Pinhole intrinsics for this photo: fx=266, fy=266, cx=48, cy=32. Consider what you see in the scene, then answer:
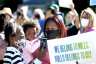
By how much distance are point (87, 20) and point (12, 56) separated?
1.60 feet

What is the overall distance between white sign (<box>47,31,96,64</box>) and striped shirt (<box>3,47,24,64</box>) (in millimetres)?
185

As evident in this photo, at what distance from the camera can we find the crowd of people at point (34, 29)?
154cm

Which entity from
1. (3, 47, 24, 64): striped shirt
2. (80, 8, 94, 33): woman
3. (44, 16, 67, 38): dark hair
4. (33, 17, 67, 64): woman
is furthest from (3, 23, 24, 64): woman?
(80, 8, 94, 33): woman

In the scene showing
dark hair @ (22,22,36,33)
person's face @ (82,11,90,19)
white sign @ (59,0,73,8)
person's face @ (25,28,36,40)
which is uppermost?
white sign @ (59,0,73,8)

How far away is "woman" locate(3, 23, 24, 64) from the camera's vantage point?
1.57m

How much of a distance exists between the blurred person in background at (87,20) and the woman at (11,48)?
40cm

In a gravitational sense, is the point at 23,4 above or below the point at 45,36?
above

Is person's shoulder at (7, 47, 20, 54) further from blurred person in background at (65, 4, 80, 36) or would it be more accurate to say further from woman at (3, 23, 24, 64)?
blurred person in background at (65, 4, 80, 36)

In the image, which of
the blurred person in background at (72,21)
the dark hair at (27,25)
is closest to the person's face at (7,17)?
the dark hair at (27,25)

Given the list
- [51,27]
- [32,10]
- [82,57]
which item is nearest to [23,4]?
[32,10]

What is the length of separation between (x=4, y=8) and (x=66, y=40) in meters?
0.41

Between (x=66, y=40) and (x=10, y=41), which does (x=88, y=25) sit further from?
(x=10, y=41)

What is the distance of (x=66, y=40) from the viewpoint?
1548 mm

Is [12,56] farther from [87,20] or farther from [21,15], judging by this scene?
[87,20]
